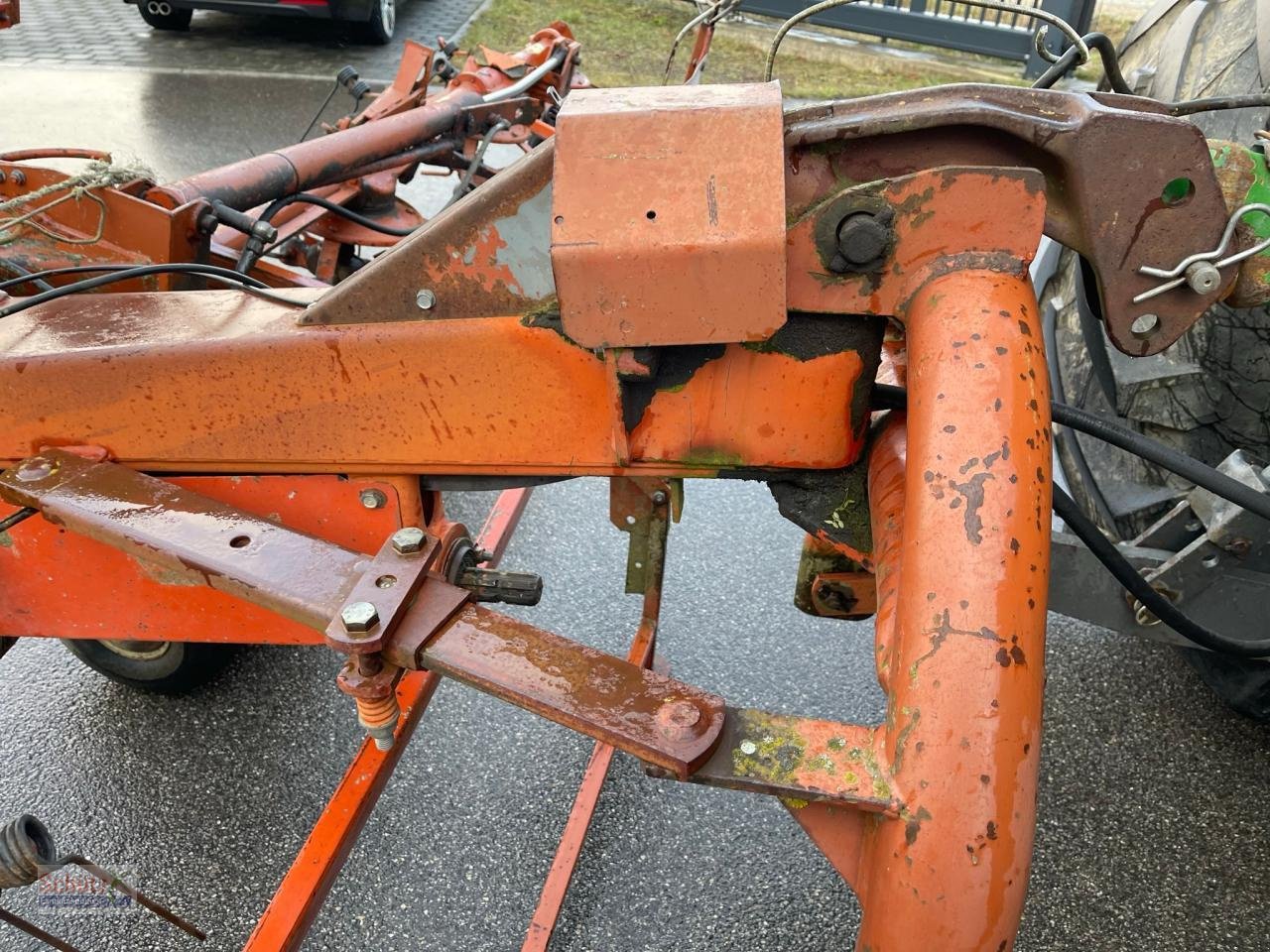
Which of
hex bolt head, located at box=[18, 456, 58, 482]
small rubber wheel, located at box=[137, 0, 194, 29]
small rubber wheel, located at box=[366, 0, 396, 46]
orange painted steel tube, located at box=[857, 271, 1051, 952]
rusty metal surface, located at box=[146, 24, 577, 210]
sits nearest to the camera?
orange painted steel tube, located at box=[857, 271, 1051, 952]

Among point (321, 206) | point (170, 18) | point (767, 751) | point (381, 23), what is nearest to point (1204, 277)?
point (767, 751)

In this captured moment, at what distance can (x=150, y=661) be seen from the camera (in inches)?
90.0

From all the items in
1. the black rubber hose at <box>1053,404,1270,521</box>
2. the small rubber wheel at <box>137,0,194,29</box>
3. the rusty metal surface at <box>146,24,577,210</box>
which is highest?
the black rubber hose at <box>1053,404,1270,521</box>

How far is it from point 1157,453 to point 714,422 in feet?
1.89

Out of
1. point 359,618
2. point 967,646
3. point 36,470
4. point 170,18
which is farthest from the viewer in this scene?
point 170,18

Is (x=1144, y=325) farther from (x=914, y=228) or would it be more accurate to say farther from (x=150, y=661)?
(x=150, y=661)

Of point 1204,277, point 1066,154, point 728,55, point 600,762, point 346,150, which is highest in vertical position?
point 1066,154

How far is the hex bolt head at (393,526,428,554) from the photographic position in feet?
3.92

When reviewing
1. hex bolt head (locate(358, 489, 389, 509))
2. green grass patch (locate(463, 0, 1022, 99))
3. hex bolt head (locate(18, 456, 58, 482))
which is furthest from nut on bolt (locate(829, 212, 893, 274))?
green grass patch (locate(463, 0, 1022, 99))

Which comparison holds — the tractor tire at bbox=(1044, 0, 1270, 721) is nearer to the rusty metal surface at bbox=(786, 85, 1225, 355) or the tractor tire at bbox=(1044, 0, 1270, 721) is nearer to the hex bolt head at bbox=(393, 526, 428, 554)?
the rusty metal surface at bbox=(786, 85, 1225, 355)

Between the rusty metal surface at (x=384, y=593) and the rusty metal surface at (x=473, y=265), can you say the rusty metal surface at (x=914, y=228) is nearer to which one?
the rusty metal surface at (x=473, y=265)

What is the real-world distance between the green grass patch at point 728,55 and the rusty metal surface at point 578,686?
6.14m

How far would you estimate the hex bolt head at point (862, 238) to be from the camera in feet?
3.38

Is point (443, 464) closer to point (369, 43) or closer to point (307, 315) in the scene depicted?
point (307, 315)
